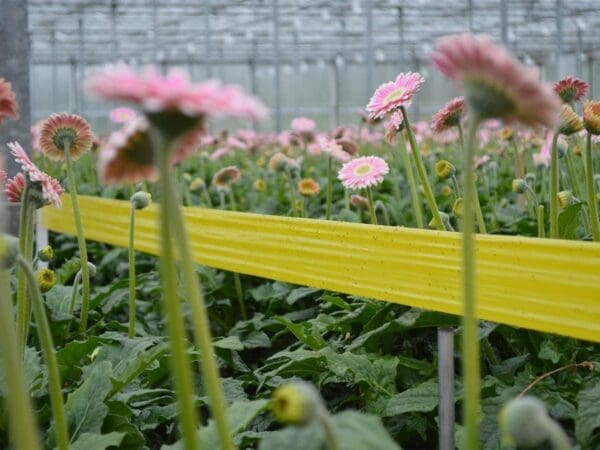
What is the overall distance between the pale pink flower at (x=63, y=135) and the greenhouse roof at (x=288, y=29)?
11195 mm

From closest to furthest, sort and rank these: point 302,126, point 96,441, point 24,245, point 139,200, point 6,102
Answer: point 6,102, point 96,441, point 24,245, point 139,200, point 302,126

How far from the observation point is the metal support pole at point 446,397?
1.37m

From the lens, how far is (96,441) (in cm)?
116

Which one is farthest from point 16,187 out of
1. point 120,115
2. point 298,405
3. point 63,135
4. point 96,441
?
point 120,115

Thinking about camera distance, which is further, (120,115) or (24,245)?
(120,115)

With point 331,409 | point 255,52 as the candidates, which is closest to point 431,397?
point 331,409

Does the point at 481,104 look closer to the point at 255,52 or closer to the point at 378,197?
the point at 378,197

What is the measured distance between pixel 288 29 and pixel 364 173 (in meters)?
16.5

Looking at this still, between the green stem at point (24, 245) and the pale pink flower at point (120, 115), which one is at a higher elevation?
the pale pink flower at point (120, 115)

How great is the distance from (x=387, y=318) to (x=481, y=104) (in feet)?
3.70

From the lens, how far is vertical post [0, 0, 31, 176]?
111 inches

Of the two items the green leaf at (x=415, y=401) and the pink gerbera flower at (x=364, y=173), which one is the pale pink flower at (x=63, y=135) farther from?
the green leaf at (x=415, y=401)

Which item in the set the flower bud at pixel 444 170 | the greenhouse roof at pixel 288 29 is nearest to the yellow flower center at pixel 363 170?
the flower bud at pixel 444 170

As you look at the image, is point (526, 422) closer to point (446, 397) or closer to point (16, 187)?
point (446, 397)
